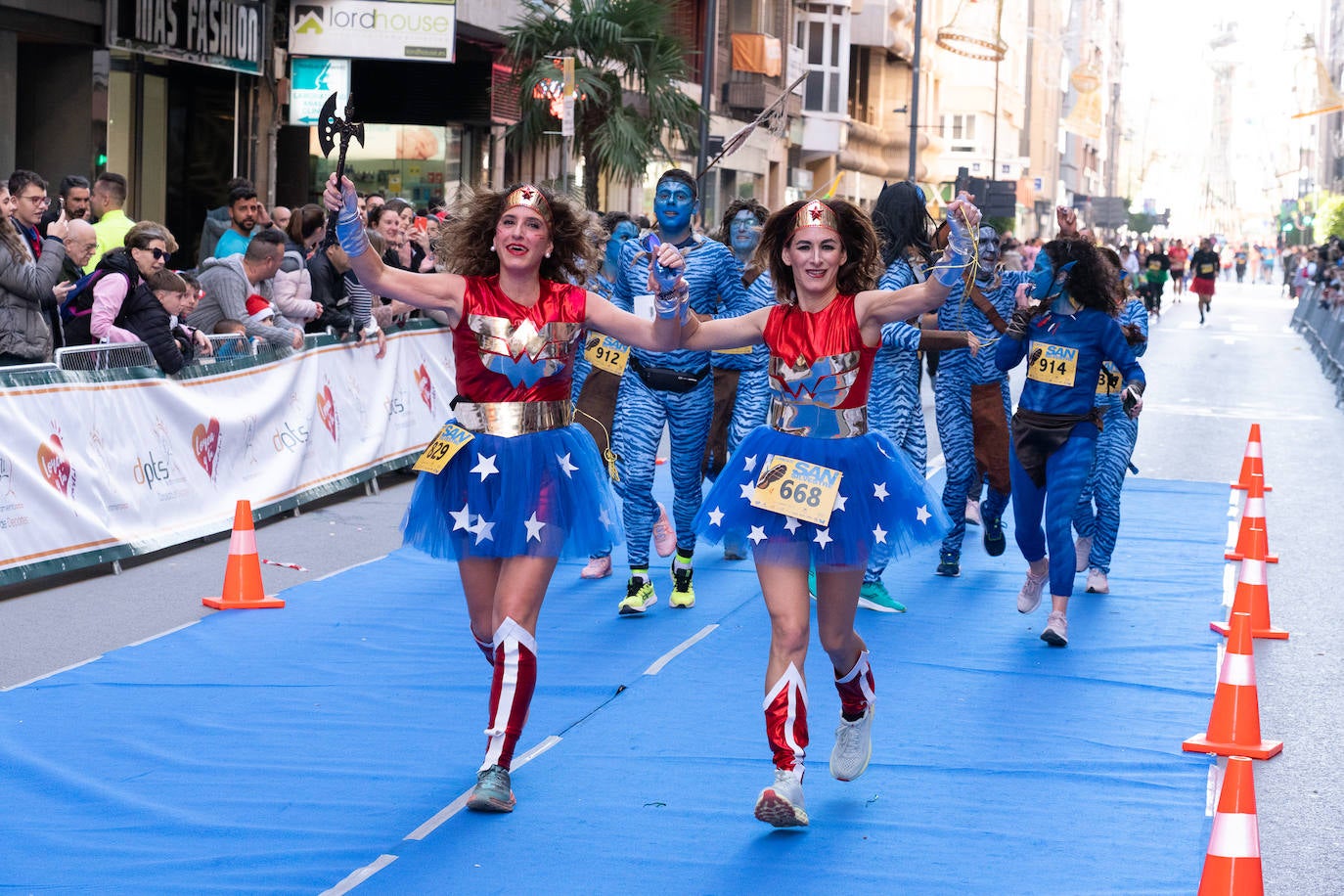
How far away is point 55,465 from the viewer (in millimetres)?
9578

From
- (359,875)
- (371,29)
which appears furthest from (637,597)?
(371,29)

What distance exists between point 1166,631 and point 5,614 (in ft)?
18.7

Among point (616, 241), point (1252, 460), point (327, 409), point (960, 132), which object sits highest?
point (960, 132)

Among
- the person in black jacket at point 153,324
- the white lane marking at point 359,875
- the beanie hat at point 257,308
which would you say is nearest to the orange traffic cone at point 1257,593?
the white lane marking at point 359,875

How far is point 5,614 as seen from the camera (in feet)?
29.6

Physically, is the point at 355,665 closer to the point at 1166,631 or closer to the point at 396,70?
the point at 1166,631

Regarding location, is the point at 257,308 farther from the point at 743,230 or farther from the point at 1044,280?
the point at 1044,280

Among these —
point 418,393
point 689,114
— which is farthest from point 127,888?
point 689,114

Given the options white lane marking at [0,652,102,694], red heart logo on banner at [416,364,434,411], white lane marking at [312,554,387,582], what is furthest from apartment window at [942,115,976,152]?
white lane marking at [0,652,102,694]

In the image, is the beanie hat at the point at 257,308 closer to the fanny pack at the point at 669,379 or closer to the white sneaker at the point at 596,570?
the white sneaker at the point at 596,570

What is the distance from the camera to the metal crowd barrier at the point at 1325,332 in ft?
91.2

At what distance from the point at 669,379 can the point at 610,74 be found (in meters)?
13.0

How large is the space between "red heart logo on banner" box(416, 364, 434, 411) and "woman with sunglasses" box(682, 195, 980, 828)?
9.11m

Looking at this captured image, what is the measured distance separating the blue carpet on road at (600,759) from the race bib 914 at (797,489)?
1007 millimetres
